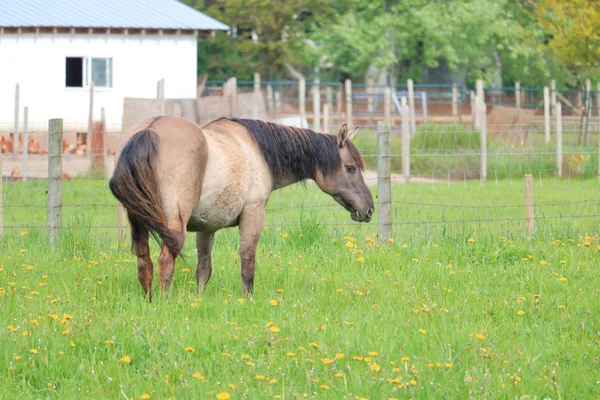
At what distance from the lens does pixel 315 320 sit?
637 cm

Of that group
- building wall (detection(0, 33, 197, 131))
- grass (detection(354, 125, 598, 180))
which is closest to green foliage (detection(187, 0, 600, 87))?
building wall (detection(0, 33, 197, 131))

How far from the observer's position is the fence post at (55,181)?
9664 millimetres

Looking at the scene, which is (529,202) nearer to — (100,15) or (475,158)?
(475,158)

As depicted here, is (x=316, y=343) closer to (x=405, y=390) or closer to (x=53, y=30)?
(x=405, y=390)

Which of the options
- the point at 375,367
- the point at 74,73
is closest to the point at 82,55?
the point at 74,73

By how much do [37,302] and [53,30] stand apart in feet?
71.4

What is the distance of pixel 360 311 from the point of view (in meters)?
6.65

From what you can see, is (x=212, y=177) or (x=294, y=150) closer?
(x=212, y=177)

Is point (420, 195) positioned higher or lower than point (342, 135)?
lower

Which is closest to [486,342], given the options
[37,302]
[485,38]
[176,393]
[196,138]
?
[176,393]

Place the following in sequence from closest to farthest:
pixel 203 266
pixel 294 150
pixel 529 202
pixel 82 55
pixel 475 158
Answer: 1. pixel 203 266
2. pixel 294 150
3. pixel 529 202
4. pixel 475 158
5. pixel 82 55

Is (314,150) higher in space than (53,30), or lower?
lower

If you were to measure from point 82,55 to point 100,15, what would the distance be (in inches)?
53.3

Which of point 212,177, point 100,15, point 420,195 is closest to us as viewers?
point 212,177
